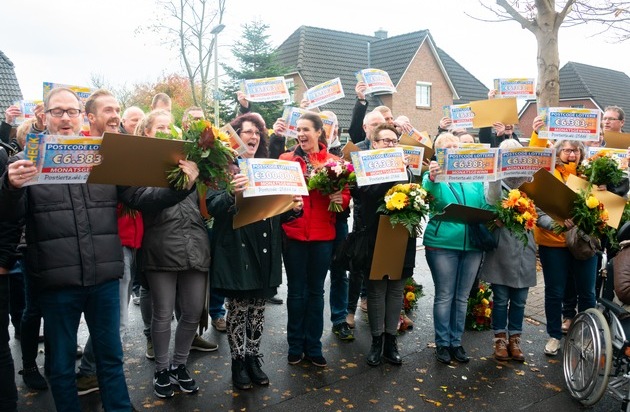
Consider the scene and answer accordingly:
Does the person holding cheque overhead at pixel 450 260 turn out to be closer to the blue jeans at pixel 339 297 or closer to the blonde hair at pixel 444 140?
the blonde hair at pixel 444 140

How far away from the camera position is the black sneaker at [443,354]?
5.24 metres

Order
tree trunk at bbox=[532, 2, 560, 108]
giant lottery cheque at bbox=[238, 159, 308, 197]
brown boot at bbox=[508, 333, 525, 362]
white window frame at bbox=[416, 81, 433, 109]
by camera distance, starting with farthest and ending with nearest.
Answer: white window frame at bbox=[416, 81, 433, 109] → tree trunk at bbox=[532, 2, 560, 108] → brown boot at bbox=[508, 333, 525, 362] → giant lottery cheque at bbox=[238, 159, 308, 197]

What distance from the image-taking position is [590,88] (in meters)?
40.1

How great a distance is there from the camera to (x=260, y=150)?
4.89m

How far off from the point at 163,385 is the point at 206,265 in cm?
101

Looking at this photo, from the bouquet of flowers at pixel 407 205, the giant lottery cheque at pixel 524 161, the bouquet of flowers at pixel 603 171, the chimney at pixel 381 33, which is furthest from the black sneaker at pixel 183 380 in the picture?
the chimney at pixel 381 33

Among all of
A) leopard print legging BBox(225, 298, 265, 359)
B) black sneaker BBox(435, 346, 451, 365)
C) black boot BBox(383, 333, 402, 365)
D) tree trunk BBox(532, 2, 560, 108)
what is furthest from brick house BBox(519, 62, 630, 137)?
leopard print legging BBox(225, 298, 265, 359)

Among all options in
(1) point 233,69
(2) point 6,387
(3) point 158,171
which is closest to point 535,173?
(3) point 158,171

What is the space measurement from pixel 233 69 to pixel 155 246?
18379 mm

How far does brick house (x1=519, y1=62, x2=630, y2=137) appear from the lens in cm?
3975

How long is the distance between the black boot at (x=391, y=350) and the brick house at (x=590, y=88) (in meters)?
38.4

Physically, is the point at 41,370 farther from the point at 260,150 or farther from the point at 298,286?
the point at 260,150

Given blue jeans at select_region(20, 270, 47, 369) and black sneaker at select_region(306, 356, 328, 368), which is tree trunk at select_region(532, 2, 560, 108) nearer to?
black sneaker at select_region(306, 356, 328, 368)

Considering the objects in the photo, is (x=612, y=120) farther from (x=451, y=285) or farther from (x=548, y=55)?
(x=451, y=285)
